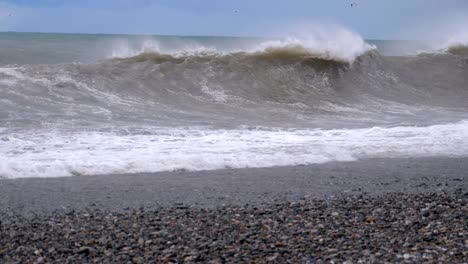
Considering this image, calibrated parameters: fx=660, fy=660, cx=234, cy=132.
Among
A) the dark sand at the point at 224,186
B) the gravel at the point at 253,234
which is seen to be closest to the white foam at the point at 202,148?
the dark sand at the point at 224,186

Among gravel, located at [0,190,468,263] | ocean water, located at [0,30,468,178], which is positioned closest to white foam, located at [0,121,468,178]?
ocean water, located at [0,30,468,178]

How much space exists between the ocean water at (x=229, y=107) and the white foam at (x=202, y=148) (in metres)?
0.02

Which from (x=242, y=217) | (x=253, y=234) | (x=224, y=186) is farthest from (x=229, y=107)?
(x=253, y=234)

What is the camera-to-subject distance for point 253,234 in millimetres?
4727

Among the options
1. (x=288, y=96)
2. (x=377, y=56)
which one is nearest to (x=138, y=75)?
(x=288, y=96)

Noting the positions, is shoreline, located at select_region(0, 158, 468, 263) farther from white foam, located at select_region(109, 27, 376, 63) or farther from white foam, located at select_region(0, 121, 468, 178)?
white foam, located at select_region(109, 27, 376, 63)

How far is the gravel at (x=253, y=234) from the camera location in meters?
4.23

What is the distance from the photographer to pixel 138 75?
16141mm

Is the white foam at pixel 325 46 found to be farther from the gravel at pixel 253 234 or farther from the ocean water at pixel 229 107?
the gravel at pixel 253 234

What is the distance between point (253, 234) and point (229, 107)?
9190 mm

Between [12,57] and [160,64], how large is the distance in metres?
6.20

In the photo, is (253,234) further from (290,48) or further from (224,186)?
(290,48)

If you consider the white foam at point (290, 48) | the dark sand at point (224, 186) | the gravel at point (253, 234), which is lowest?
the gravel at point (253, 234)

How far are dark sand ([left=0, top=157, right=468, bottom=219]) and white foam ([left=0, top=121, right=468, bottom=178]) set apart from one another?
14.6 inches
